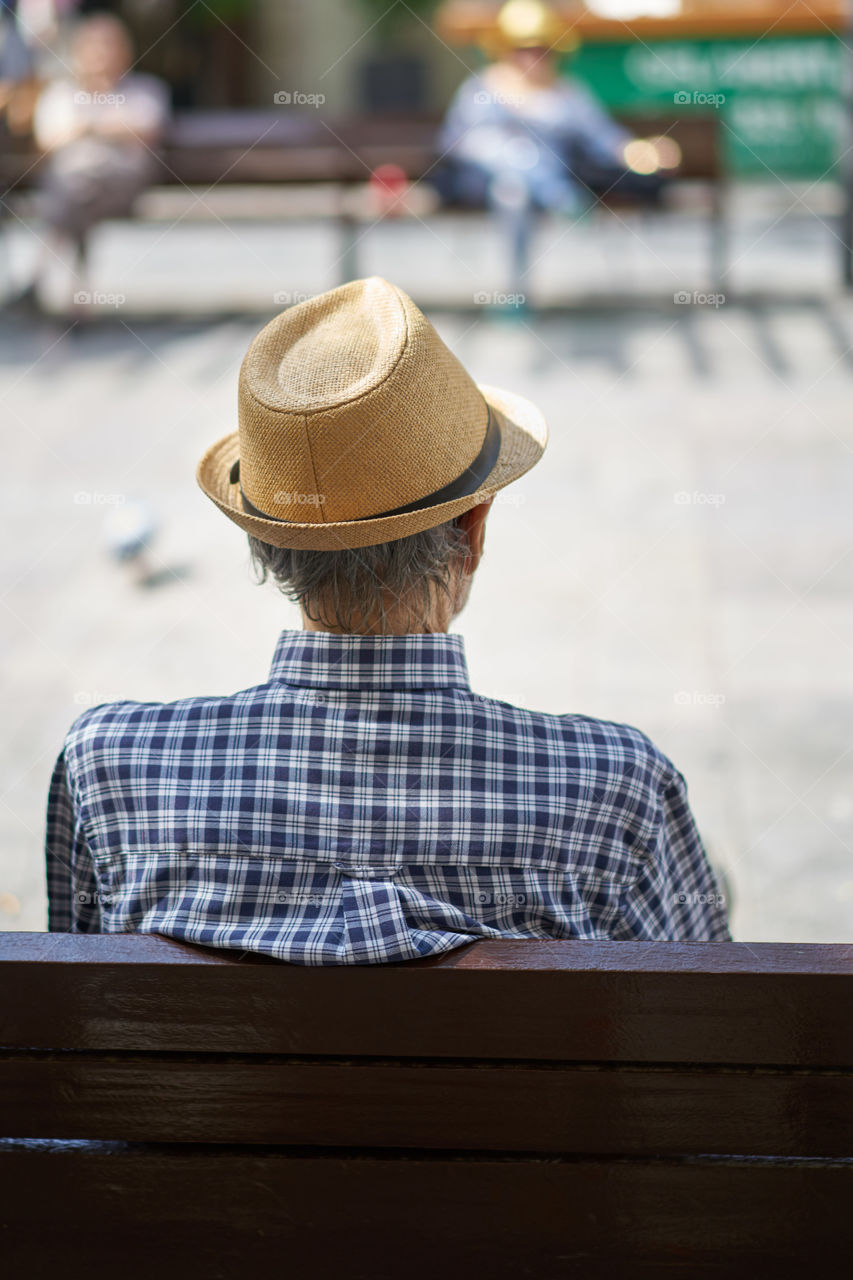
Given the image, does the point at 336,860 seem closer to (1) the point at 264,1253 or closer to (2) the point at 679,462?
(1) the point at 264,1253

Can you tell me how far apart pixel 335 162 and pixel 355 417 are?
622 centimetres

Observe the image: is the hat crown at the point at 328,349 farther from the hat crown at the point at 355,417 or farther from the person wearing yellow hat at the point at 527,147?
the person wearing yellow hat at the point at 527,147

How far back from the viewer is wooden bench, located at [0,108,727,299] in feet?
23.0

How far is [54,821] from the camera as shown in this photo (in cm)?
158

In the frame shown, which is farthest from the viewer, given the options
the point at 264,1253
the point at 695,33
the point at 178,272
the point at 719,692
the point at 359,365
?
the point at 695,33

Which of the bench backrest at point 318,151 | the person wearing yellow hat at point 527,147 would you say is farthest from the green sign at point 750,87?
the person wearing yellow hat at point 527,147

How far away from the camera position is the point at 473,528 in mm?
1526

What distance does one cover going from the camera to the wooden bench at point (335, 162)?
6996 mm

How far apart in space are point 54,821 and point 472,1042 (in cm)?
65

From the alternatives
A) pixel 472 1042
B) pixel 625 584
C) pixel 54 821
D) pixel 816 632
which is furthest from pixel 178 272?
pixel 472 1042

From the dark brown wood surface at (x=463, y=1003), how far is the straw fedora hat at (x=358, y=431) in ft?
1.53

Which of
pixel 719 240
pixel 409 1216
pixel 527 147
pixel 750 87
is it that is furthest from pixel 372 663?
pixel 750 87

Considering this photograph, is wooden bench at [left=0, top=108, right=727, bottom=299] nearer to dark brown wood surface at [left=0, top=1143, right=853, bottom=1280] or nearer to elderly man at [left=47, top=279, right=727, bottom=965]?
elderly man at [left=47, top=279, right=727, bottom=965]

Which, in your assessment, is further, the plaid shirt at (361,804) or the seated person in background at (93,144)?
the seated person in background at (93,144)
